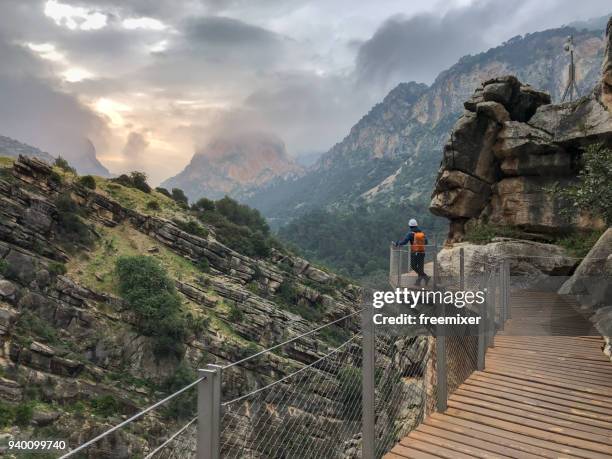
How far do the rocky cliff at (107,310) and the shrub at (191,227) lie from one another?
236 millimetres

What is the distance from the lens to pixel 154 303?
3584 cm

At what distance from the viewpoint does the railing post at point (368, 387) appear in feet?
13.8

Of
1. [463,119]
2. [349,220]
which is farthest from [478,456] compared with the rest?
[349,220]

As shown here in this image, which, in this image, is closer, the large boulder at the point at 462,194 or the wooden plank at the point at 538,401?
the wooden plank at the point at 538,401

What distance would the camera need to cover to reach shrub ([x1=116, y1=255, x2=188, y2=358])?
35.0 meters

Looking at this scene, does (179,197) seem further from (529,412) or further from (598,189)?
(529,412)

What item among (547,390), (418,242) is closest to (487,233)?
(418,242)

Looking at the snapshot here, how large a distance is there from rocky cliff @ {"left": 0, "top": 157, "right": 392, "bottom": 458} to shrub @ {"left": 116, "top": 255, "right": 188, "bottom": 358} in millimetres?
661

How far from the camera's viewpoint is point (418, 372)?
1090 centimetres

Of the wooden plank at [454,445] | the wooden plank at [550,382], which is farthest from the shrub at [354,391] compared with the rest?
the wooden plank at [550,382]

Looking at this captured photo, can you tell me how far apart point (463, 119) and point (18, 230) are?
123ft

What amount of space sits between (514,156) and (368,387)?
21.4 m

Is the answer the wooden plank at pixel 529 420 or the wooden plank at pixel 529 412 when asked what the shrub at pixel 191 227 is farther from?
the wooden plank at pixel 529 420

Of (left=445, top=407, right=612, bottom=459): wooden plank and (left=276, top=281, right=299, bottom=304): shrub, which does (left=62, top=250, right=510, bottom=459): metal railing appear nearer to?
(left=445, top=407, right=612, bottom=459): wooden plank
